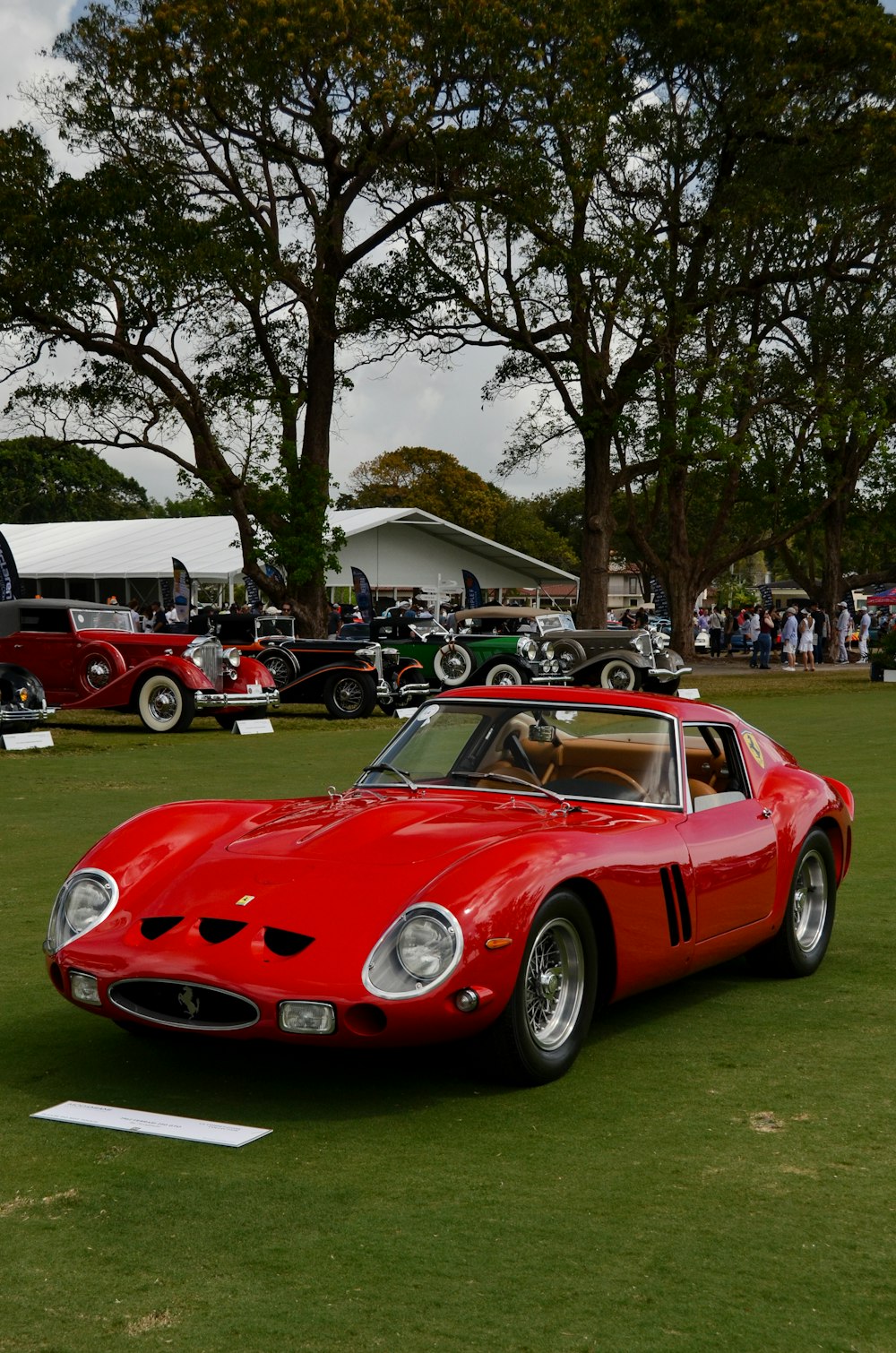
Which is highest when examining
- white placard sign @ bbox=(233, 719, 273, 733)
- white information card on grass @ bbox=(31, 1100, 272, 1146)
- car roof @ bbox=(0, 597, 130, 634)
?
car roof @ bbox=(0, 597, 130, 634)

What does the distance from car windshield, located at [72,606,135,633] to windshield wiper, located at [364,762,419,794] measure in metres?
16.8

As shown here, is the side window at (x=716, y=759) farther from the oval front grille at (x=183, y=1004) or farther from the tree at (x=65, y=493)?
the tree at (x=65, y=493)

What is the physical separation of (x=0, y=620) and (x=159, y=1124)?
62.3ft

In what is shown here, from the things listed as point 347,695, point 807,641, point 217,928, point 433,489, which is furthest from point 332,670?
point 433,489

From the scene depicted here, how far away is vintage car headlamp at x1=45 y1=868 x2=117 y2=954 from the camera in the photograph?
5141 millimetres

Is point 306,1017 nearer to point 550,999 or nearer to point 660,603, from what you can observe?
point 550,999

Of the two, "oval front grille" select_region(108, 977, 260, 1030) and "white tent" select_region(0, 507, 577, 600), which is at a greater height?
"white tent" select_region(0, 507, 577, 600)

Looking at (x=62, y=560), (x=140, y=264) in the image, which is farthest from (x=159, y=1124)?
(x=62, y=560)

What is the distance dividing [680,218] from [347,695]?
18.5 m

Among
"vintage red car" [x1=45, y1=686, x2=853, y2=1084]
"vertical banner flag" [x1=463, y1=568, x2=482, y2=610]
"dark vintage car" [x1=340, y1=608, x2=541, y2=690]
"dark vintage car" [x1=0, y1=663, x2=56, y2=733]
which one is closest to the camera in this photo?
"vintage red car" [x1=45, y1=686, x2=853, y2=1084]

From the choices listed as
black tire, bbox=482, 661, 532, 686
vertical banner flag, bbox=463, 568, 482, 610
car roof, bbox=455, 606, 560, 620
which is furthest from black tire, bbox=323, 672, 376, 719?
vertical banner flag, bbox=463, 568, 482, 610

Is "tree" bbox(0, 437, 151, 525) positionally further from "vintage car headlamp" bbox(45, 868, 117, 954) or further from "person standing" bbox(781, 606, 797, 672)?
"vintage car headlamp" bbox(45, 868, 117, 954)

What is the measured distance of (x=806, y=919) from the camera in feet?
22.5

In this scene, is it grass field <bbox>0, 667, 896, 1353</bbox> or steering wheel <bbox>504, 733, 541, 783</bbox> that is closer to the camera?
grass field <bbox>0, 667, 896, 1353</bbox>
